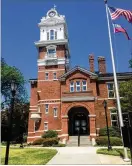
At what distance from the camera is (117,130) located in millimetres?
31656

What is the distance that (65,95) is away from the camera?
33812 mm

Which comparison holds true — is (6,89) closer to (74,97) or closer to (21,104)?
(21,104)

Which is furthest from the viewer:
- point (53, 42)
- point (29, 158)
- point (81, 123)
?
→ point (53, 42)

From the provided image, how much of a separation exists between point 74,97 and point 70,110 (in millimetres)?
2327

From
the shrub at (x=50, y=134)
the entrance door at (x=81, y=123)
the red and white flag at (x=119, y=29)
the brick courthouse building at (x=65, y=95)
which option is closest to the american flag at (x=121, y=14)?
the red and white flag at (x=119, y=29)

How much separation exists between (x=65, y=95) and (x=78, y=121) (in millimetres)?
4969

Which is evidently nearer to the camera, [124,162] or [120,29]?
[124,162]

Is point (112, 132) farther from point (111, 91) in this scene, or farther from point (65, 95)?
point (65, 95)

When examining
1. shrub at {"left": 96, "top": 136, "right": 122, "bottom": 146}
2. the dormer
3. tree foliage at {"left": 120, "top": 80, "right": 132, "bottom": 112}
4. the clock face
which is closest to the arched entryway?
shrub at {"left": 96, "top": 136, "right": 122, "bottom": 146}

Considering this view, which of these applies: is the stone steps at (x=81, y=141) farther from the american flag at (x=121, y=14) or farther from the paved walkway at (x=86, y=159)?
the american flag at (x=121, y=14)

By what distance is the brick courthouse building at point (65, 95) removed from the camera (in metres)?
33.0

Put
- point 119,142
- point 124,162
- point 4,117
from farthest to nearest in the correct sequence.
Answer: point 4,117 < point 119,142 < point 124,162

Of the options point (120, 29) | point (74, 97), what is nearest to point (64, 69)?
point (74, 97)

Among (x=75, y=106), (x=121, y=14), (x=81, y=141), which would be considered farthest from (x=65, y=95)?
(x=121, y=14)
